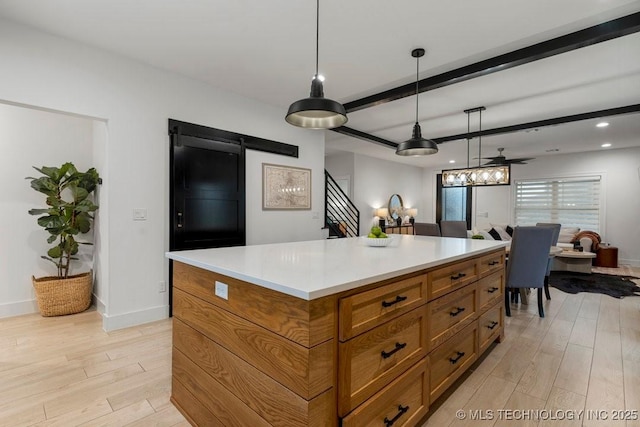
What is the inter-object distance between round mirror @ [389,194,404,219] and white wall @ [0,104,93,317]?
682 cm

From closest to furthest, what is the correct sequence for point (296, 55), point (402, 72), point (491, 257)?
point (491, 257), point (296, 55), point (402, 72)

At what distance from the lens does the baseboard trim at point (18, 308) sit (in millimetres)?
3248

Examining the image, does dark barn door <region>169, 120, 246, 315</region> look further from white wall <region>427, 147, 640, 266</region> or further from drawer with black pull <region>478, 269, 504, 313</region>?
white wall <region>427, 147, 640, 266</region>

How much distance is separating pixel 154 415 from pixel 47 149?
134 inches

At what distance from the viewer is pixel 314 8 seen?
226 centimetres

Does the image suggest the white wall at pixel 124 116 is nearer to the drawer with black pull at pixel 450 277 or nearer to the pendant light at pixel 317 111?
the pendant light at pixel 317 111

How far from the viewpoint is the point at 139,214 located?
3.10 meters

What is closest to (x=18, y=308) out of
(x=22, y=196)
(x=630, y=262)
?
(x=22, y=196)

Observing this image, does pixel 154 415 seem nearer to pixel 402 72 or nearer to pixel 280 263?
pixel 280 263

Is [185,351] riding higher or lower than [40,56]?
lower

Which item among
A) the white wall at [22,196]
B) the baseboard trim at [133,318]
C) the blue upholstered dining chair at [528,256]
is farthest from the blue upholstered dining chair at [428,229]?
the white wall at [22,196]

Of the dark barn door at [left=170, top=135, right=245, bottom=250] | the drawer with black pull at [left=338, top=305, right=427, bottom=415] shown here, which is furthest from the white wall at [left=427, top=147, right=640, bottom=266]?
the drawer with black pull at [left=338, top=305, right=427, bottom=415]

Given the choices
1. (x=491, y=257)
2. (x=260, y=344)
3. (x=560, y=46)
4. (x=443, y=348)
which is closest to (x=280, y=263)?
(x=260, y=344)

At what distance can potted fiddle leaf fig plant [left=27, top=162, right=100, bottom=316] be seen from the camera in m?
3.19
